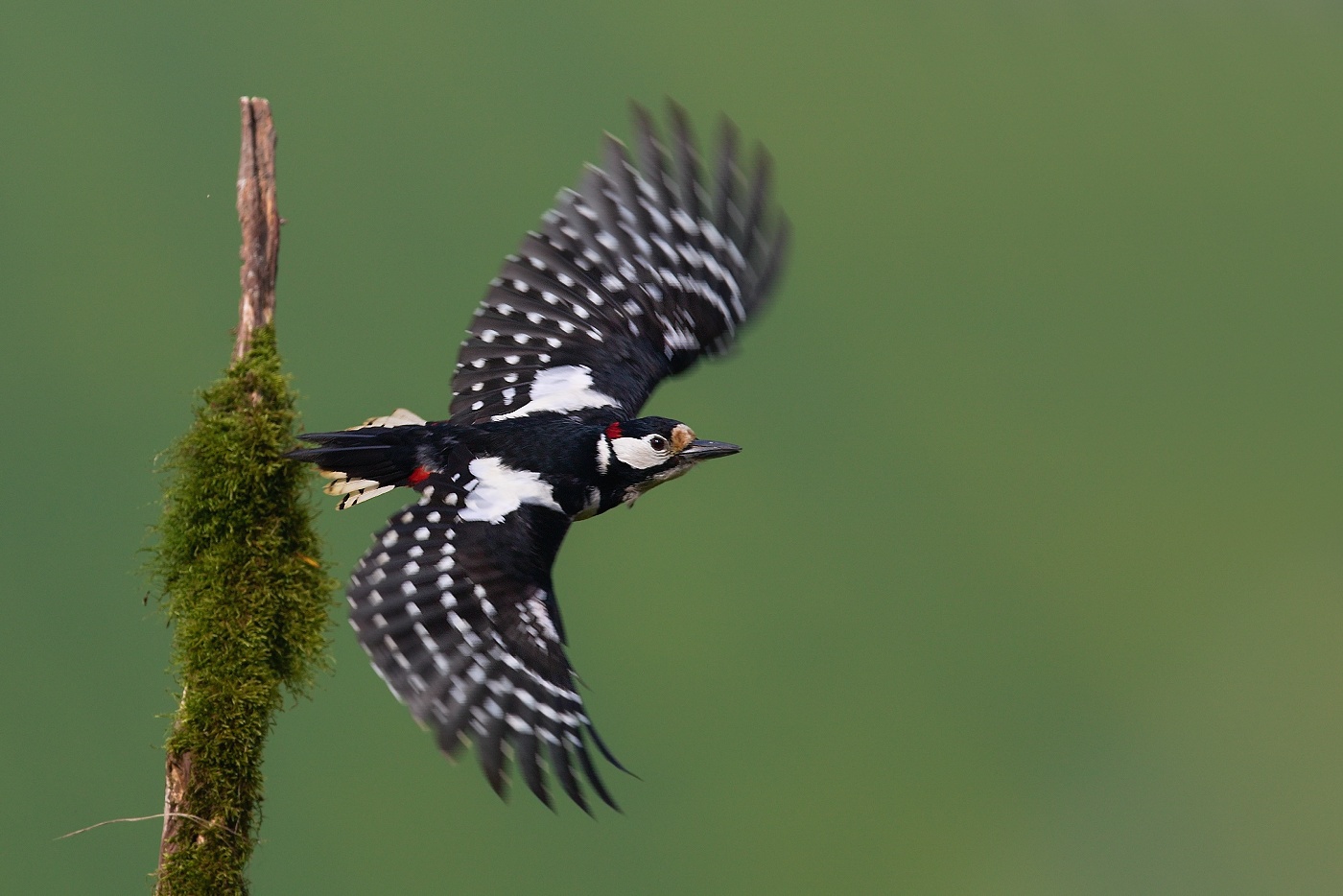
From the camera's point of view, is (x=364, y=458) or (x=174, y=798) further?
(x=364, y=458)

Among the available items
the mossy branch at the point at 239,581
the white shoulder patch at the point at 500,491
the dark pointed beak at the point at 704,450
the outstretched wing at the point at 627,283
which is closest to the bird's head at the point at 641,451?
the dark pointed beak at the point at 704,450

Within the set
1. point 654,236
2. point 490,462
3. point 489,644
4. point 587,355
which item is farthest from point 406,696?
point 654,236

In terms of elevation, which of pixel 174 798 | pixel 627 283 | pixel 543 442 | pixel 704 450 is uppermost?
pixel 627 283

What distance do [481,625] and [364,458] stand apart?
80 cm

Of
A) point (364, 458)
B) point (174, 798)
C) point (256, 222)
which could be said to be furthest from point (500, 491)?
point (174, 798)

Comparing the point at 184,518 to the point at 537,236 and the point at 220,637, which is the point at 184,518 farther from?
the point at 537,236

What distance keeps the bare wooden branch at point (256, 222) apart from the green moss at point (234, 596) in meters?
0.08

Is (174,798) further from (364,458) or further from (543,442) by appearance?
(543,442)

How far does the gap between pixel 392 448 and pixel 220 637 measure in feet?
2.79

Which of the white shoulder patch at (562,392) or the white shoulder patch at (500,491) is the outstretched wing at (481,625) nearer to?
the white shoulder patch at (500,491)

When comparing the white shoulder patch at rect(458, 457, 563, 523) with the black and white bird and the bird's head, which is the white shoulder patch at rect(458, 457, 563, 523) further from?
the bird's head

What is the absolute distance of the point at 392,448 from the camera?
4.96 meters

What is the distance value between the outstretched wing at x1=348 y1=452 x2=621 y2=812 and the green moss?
38 cm

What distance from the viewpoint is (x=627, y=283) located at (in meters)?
5.86
